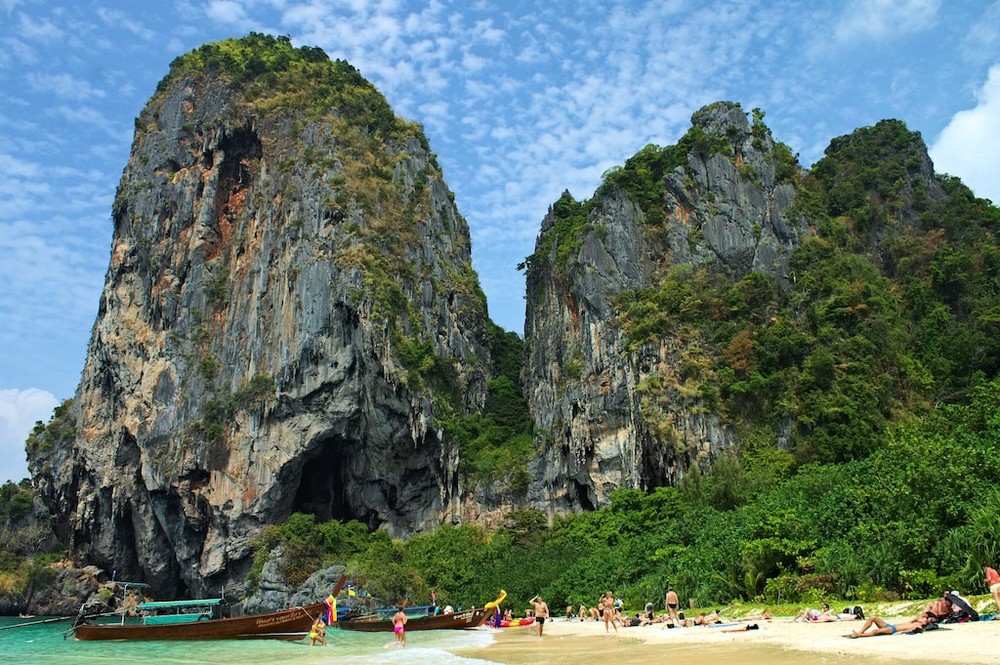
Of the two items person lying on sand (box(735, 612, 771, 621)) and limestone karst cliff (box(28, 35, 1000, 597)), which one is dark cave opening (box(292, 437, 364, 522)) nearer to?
limestone karst cliff (box(28, 35, 1000, 597))

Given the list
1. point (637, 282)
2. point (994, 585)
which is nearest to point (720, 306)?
point (637, 282)

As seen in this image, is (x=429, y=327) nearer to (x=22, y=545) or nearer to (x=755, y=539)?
(x=755, y=539)

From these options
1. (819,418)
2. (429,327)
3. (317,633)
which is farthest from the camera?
(429,327)

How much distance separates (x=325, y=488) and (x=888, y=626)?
36804 mm

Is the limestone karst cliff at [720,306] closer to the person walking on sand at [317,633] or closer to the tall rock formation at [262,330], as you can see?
the tall rock formation at [262,330]

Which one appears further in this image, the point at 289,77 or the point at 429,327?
the point at 289,77

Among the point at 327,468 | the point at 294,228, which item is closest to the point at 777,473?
the point at 327,468

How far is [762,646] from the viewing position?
374 inches

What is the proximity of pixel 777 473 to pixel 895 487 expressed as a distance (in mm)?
14194

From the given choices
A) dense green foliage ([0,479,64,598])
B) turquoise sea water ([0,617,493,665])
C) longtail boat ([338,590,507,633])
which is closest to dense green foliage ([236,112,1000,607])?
longtail boat ([338,590,507,633])

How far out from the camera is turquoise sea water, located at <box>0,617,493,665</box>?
511 inches

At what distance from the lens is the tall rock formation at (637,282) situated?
1307 inches

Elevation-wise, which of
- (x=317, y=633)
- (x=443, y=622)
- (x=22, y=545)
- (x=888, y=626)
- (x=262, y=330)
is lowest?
(x=443, y=622)

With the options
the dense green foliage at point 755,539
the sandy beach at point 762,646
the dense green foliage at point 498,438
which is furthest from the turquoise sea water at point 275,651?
the dense green foliage at point 498,438
